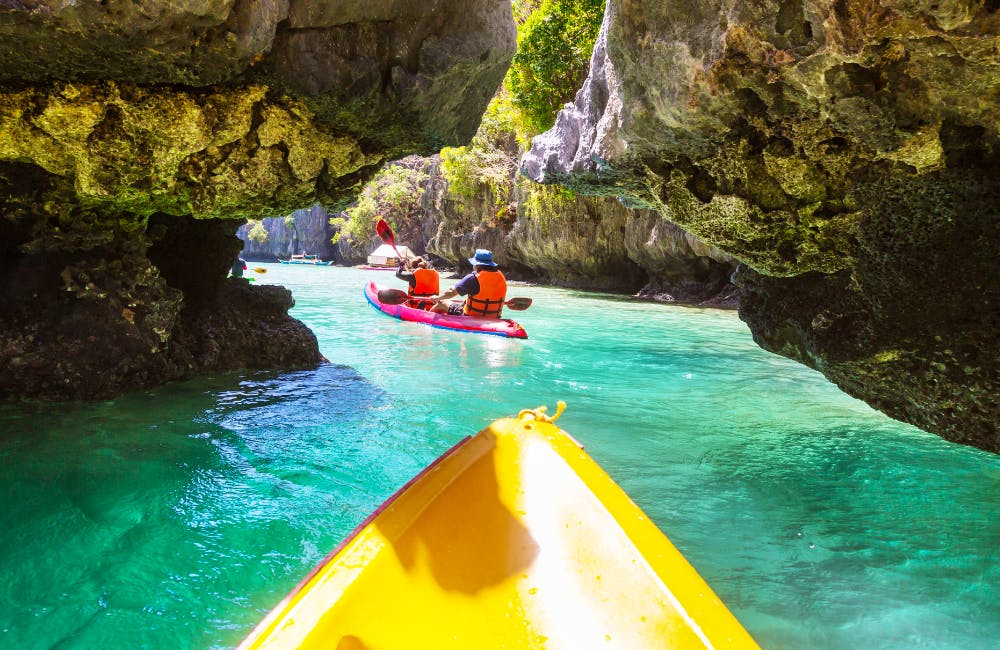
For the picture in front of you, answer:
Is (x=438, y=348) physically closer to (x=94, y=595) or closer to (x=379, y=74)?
(x=379, y=74)

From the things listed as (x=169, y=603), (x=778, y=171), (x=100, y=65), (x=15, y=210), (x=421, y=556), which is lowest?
(x=169, y=603)

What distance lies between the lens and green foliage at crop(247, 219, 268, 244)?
186ft

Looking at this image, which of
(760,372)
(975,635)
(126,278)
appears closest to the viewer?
(975,635)

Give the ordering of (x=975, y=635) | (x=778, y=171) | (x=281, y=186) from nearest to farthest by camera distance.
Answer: (x=975, y=635) < (x=778, y=171) < (x=281, y=186)

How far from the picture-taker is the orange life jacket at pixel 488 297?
8680 millimetres

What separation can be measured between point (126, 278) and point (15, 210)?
2.59 ft

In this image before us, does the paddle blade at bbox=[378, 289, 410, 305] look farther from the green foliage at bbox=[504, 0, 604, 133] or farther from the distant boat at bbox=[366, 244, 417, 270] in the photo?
the distant boat at bbox=[366, 244, 417, 270]

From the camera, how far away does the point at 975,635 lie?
6.93 feet

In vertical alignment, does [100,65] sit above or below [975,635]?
above

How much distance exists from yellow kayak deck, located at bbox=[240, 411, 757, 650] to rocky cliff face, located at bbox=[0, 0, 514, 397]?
2175 millimetres

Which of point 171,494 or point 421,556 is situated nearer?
point 421,556

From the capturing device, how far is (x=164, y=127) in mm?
3203

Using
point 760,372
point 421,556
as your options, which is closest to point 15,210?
point 421,556

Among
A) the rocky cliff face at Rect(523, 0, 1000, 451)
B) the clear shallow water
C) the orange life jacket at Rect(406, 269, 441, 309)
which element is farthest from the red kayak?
the rocky cliff face at Rect(523, 0, 1000, 451)
